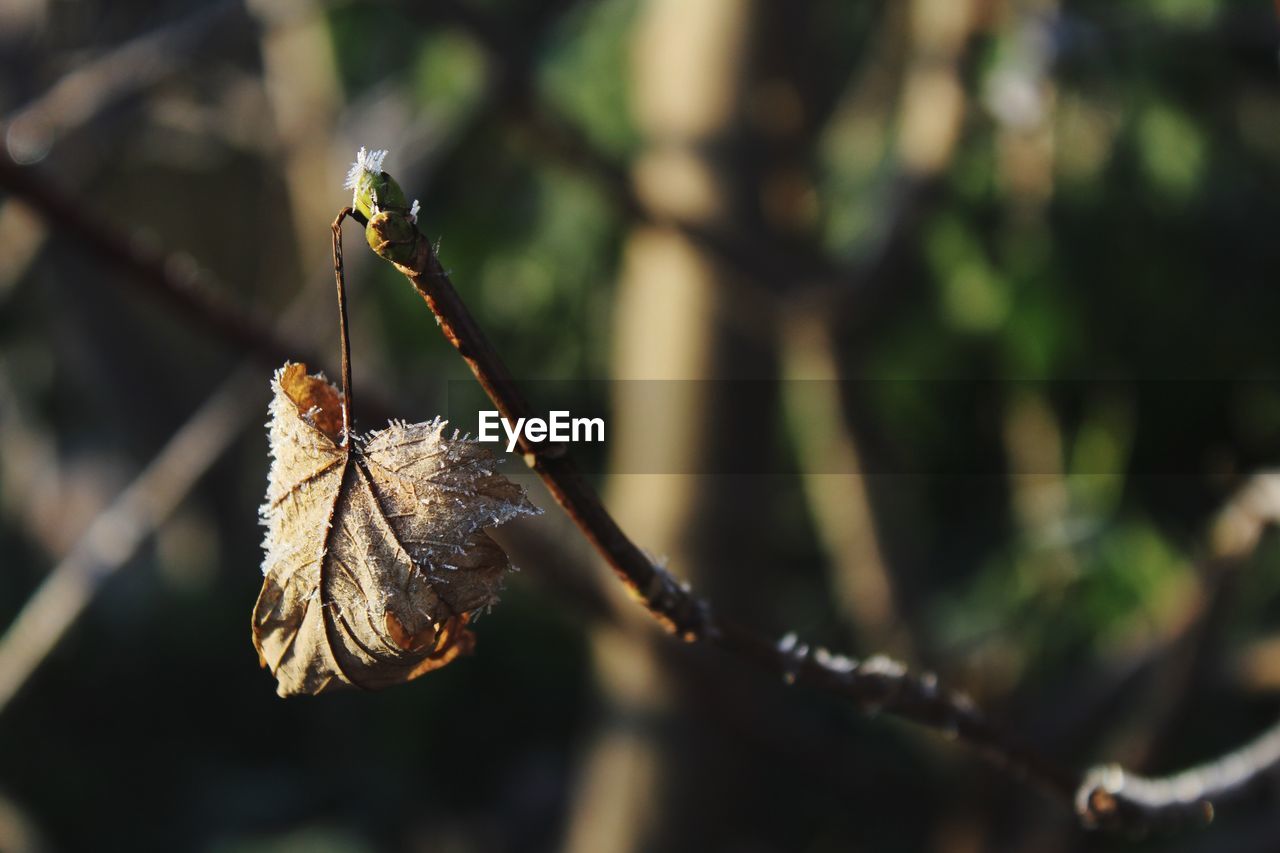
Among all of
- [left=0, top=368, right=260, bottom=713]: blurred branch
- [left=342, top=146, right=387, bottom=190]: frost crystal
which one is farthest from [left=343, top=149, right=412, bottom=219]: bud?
[left=0, top=368, right=260, bottom=713]: blurred branch

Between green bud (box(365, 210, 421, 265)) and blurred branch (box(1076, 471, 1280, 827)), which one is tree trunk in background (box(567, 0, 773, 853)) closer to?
blurred branch (box(1076, 471, 1280, 827))

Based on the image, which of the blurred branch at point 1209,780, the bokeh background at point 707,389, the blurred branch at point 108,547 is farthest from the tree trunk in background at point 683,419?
the blurred branch at point 1209,780

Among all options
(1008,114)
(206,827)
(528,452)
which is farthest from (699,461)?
(206,827)

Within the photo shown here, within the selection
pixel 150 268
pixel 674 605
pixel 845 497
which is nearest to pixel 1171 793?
pixel 674 605

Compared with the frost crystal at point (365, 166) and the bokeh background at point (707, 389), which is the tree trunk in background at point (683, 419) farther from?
the frost crystal at point (365, 166)

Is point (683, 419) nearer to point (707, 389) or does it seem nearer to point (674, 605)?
point (707, 389)

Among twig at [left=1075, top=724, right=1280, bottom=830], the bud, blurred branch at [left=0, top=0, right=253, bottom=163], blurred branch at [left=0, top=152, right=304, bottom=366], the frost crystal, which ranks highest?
blurred branch at [left=0, top=0, right=253, bottom=163]
